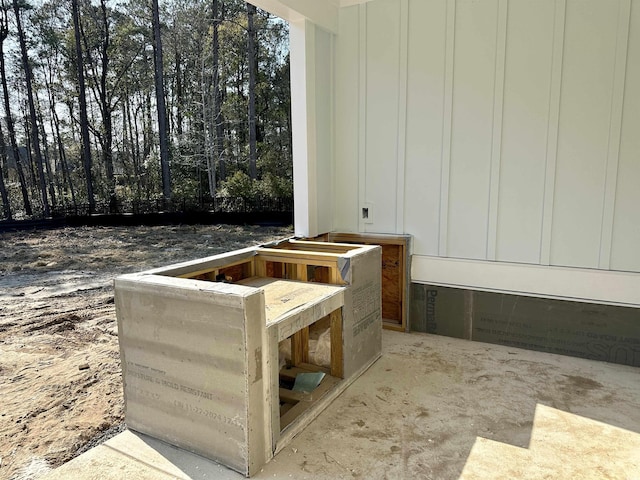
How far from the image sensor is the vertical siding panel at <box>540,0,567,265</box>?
2979 mm

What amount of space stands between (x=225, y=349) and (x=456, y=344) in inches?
89.8

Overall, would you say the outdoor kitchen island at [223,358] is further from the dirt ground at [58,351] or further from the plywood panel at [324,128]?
the plywood panel at [324,128]

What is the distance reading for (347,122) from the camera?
12.8 ft

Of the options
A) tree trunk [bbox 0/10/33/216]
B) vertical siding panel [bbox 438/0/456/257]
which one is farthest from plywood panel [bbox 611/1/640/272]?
tree trunk [bbox 0/10/33/216]

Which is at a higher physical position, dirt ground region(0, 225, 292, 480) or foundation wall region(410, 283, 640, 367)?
foundation wall region(410, 283, 640, 367)

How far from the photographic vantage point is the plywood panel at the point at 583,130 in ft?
9.43

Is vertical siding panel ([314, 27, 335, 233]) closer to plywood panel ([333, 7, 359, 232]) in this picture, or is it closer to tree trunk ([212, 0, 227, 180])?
plywood panel ([333, 7, 359, 232])

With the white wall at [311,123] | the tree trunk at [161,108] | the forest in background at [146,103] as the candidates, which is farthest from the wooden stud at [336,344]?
the tree trunk at [161,108]

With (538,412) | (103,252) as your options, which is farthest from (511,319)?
(103,252)

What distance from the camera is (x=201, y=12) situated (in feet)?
52.1

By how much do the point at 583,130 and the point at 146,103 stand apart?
16947mm

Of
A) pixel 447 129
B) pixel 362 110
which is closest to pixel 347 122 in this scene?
pixel 362 110

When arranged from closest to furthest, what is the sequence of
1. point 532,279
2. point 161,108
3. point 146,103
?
point 532,279
point 161,108
point 146,103

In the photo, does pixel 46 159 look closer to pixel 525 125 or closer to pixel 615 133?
pixel 525 125
